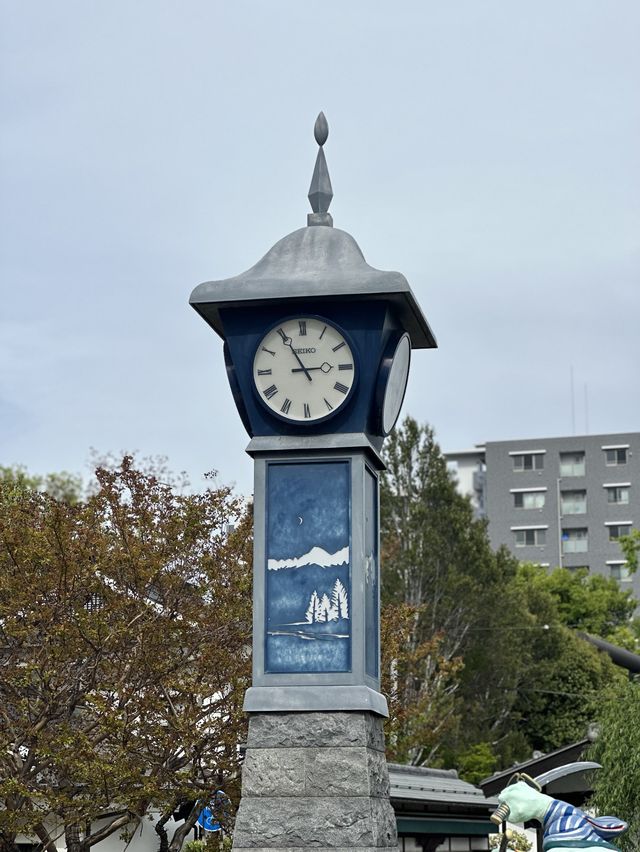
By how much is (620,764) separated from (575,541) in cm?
5260

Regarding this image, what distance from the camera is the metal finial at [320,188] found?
39.4 feet

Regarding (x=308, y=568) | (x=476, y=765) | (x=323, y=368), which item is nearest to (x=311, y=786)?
(x=308, y=568)

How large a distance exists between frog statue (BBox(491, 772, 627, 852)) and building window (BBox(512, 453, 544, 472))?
64519 millimetres

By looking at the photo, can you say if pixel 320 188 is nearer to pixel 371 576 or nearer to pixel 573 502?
pixel 371 576

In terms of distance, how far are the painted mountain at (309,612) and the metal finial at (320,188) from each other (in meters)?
2.80

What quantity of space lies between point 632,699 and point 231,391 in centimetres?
1301

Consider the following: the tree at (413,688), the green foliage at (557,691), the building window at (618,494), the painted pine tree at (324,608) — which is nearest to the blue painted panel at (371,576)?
the painted pine tree at (324,608)

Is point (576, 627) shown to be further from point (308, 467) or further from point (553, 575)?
point (308, 467)

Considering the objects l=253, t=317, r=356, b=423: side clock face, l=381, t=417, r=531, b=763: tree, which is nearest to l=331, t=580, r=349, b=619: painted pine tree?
l=253, t=317, r=356, b=423: side clock face

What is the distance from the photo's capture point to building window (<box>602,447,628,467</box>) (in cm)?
7275

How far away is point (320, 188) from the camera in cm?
1203

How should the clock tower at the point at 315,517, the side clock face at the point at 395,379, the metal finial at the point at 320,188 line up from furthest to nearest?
1. the metal finial at the point at 320,188
2. the side clock face at the point at 395,379
3. the clock tower at the point at 315,517

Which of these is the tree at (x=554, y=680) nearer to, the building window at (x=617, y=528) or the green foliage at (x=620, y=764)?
the green foliage at (x=620, y=764)

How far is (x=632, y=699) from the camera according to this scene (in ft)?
73.8
